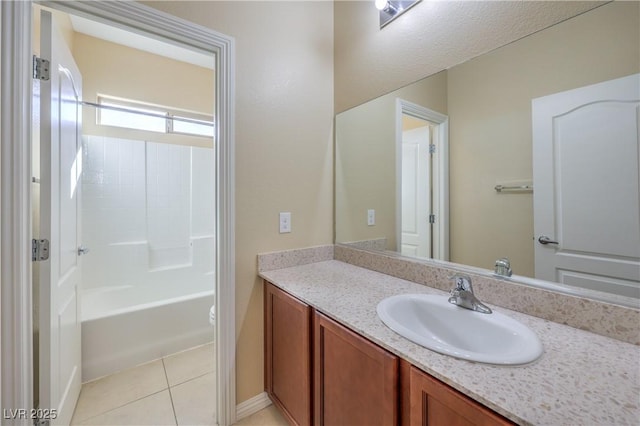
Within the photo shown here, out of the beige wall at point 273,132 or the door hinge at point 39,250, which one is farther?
the beige wall at point 273,132

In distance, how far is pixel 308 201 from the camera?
173 centimetres

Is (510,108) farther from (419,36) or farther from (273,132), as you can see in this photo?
(273,132)

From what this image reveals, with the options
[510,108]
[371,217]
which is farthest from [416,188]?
[510,108]

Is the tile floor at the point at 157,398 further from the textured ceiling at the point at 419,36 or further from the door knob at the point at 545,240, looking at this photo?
the textured ceiling at the point at 419,36

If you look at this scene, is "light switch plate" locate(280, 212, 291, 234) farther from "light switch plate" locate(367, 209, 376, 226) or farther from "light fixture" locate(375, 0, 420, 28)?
"light fixture" locate(375, 0, 420, 28)

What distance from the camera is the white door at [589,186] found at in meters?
0.79

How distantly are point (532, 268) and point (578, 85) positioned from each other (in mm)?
646

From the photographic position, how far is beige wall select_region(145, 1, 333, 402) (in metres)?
1.45

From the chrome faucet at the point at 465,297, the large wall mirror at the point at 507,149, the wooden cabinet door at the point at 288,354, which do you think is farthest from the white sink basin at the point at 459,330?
the wooden cabinet door at the point at 288,354

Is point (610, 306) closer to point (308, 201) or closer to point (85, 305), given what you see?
point (308, 201)

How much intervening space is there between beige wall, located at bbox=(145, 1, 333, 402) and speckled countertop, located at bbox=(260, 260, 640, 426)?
695 mm

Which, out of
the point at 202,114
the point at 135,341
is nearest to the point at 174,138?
the point at 202,114

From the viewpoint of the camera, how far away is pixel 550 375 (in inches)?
24.1

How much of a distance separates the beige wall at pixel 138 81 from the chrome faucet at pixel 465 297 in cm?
295
